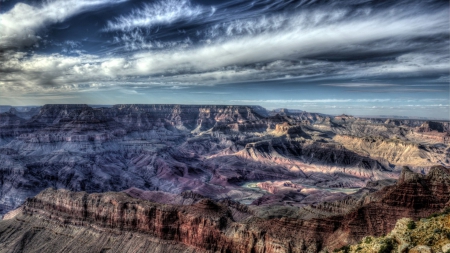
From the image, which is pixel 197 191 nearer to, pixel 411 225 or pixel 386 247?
pixel 411 225

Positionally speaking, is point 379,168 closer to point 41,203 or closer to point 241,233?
point 241,233

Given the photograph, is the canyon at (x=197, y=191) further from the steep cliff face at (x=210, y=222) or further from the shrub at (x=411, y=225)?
the shrub at (x=411, y=225)

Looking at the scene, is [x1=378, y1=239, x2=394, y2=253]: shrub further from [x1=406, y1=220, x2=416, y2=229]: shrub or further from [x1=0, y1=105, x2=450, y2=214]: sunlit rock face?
[x1=0, y1=105, x2=450, y2=214]: sunlit rock face

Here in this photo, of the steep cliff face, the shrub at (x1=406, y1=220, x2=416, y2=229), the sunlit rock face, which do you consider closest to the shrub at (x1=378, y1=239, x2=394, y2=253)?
the shrub at (x1=406, y1=220, x2=416, y2=229)

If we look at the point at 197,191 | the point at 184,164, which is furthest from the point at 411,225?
the point at 184,164

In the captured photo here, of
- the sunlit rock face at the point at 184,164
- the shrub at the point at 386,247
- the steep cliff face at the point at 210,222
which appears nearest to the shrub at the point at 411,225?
the shrub at the point at 386,247

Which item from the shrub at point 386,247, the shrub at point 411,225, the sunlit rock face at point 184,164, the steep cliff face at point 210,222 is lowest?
the sunlit rock face at point 184,164

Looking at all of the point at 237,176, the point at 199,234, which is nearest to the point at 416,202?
the point at 199,234
